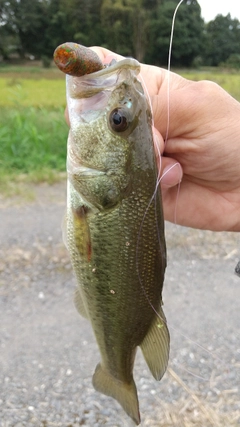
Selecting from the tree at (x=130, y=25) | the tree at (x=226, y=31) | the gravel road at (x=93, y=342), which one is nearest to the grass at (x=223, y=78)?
the tree at (x=130, y=25)

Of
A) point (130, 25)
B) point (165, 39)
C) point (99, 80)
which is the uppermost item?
point (99, 80)

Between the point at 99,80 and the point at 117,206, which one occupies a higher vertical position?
the point at 99,80

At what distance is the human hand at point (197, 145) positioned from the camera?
1.75m

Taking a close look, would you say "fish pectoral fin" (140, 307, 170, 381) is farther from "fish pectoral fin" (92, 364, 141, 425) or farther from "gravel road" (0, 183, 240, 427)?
"gravel road" (0, 183, 240, 427)

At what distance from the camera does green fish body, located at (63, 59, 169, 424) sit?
4.39 ft

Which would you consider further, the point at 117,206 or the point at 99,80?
the point at 117,206

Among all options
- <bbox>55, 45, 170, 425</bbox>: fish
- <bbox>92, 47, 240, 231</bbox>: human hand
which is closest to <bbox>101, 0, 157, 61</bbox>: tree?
<bbox>92, 47, 240, 231</bbox>: human hand

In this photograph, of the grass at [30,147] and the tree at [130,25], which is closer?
the grass at [30,147]

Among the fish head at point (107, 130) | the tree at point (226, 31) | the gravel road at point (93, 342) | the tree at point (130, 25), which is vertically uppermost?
the fish head at point (107, 130)

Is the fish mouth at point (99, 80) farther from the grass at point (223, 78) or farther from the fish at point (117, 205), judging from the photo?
the grass at point (223, 78)

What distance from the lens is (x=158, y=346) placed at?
1.59m

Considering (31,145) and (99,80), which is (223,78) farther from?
(99,80)

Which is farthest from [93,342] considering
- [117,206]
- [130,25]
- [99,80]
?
[130,25]

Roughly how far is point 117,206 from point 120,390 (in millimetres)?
858
